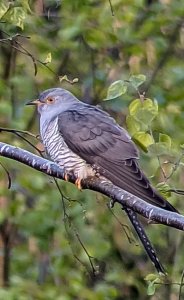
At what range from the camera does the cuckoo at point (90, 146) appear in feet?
12.8

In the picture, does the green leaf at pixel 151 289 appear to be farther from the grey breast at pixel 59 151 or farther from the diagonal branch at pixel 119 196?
the grey breast at pixel 59 151

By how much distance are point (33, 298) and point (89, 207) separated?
2.32 ft

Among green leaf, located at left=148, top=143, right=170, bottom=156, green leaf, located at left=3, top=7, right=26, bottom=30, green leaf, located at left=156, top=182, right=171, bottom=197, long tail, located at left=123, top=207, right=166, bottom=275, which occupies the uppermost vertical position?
green leaf, located at left=3, top=7, right=26, bottom=30

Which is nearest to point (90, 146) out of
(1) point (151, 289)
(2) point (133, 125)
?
(2) point (133, 125)

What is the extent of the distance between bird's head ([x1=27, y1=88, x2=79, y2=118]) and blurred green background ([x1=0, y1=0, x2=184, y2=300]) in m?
0.81

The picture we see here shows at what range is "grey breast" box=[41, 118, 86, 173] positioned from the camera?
13.3 ft

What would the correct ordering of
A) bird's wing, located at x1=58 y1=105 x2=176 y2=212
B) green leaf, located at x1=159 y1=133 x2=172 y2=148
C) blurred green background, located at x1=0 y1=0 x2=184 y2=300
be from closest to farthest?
green leaf, located at x1=159 y1=133 x2=172 y2=148 → bird's wing, located at x1=58 y1=105 x2=176 y2=212 → blurred green background, located at x1=0 y1=0 x2=184 y2=300

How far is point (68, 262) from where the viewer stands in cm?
634

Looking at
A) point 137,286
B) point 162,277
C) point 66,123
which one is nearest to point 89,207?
point 137,286

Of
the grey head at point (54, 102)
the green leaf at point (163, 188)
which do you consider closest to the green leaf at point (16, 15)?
the green leaf at point (163, 188)

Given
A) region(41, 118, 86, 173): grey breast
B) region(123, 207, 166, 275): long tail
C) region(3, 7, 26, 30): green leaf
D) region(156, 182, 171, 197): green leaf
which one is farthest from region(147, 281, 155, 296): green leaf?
region(3, 7, 26, 30): green leaf

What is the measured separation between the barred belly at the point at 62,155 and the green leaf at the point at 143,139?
54 centimetres

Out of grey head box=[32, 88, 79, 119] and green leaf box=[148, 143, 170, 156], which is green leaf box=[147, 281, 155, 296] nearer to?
green leaf box=[148, 143, 170, 156]

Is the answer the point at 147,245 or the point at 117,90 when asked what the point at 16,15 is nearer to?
the point at 117,90
